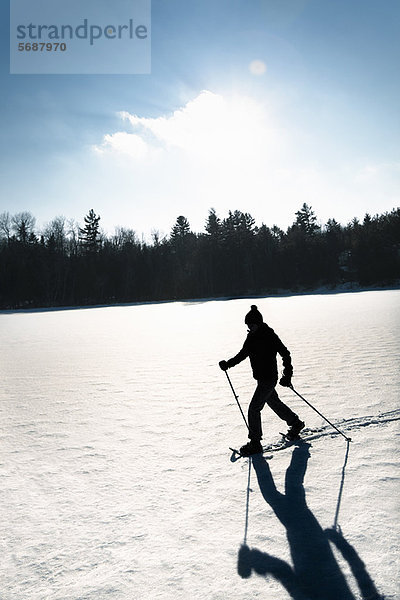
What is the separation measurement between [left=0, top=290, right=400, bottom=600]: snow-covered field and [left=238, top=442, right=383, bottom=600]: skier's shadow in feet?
0.03

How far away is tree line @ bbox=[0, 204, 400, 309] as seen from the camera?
51.7 m

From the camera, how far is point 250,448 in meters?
4.43

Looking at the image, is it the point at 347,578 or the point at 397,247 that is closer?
the point at 347,578

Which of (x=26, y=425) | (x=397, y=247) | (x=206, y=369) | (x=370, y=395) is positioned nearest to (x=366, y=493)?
(x=370, y=395)

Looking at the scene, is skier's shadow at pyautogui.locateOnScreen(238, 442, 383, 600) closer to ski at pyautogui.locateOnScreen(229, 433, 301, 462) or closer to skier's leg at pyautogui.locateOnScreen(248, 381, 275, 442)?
ski at pyautogui.locateOnScreen(229, 433, 301, 462)

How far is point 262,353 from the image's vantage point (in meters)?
4.55

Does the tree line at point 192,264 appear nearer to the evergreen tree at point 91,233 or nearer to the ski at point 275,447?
the evergreen tree at point 91,233

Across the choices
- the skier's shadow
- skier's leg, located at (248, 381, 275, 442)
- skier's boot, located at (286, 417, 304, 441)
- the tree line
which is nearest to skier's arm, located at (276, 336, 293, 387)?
skier's leg, located at (248, 381, 275, 442)

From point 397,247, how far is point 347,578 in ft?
186

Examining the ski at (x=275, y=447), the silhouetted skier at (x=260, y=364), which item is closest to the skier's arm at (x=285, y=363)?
the silhouetted skier at (x=260, y=364)

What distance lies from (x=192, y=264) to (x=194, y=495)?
58.3m

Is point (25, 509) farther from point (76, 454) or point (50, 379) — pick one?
point (50, 379)

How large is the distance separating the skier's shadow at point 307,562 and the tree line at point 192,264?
175ft

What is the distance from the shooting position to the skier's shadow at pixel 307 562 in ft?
7.85
